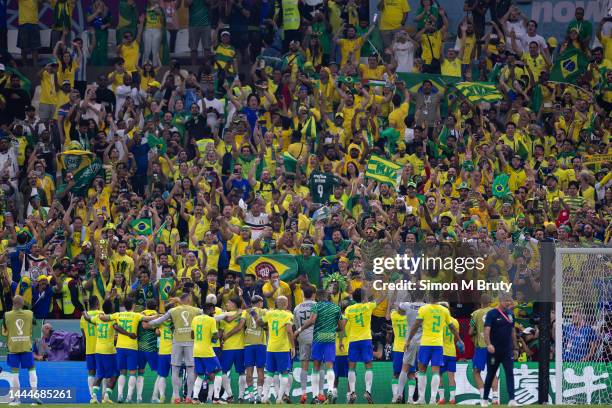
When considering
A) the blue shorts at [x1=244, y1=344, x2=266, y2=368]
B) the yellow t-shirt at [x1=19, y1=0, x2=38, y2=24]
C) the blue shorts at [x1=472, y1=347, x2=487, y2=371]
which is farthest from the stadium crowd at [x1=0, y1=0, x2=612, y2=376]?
the blue shorts at [x1=244, y1=344, x2=266, y2=368]

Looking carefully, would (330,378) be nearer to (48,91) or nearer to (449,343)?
(449,343)

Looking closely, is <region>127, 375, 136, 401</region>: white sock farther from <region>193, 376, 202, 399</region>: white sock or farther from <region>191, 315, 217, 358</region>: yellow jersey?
<region>191, 315, 217, 358</region>: yellow jersey

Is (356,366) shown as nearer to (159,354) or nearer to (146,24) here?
(159,354)

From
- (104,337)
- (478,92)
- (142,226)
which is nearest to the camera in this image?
(104,337)

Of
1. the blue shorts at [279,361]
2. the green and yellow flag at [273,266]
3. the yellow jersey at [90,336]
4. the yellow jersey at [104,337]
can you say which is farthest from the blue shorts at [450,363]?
the yellow jersey at [90,336]

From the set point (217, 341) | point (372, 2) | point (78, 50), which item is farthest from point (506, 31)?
point (217, 341)

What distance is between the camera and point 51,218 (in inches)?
1050

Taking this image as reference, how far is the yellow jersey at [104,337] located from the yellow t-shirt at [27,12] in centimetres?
1078

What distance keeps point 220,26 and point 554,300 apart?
12.5 meters

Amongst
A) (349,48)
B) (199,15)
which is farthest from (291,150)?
(199,15)

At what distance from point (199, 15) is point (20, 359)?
11.7 m

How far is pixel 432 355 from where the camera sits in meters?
22.3

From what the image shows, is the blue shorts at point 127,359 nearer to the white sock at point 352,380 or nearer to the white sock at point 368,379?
the white sock at point 352,380

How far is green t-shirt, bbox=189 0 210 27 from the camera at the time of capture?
105 ft
